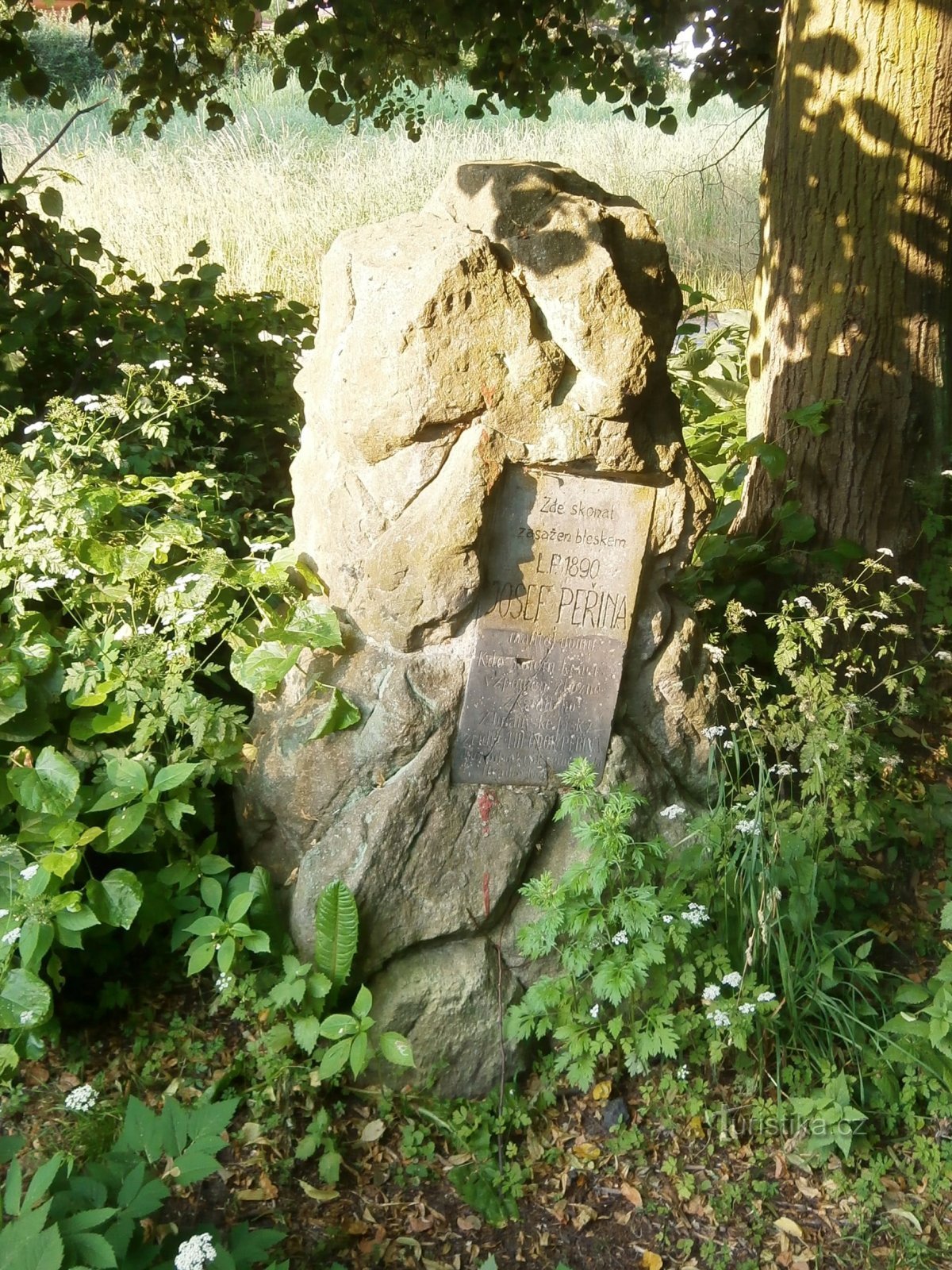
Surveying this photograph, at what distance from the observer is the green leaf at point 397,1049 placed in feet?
9.18

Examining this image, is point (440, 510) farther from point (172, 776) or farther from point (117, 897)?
point (117, 897)

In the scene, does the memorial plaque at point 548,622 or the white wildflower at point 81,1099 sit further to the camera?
the memorial plaque at point 548,622

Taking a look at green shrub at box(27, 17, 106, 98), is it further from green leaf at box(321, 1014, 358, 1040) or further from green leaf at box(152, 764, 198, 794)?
green leaf at box(321, 1014, 358, 1040)

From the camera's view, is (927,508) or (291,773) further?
(927,508)

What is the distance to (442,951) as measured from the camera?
10.0 ft

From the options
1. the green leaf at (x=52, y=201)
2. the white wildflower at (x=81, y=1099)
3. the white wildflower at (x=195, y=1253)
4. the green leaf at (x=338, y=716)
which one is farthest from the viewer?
the green leaf at (x=52, y=201)

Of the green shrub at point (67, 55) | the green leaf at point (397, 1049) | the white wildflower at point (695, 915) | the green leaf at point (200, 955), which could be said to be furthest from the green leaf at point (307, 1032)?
the green shrub at point (67, 55)

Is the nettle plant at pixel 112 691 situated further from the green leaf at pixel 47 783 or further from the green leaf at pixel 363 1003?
the green leaf at pixel 363 1003

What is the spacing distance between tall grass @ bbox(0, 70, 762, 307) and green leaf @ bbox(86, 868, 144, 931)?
5015 mm

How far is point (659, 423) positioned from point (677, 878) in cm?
133

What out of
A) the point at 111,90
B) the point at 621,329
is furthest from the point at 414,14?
the point at 111,90

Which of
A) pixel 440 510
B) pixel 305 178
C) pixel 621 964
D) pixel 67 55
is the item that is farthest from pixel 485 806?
pixel 67 55

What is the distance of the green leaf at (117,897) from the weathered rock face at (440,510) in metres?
0.46

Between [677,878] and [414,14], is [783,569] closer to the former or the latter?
[677,878]
